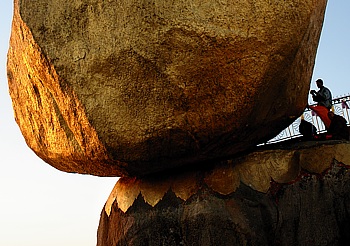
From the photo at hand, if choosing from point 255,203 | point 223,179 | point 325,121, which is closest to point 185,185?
point 223,179

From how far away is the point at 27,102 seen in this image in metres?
3.74

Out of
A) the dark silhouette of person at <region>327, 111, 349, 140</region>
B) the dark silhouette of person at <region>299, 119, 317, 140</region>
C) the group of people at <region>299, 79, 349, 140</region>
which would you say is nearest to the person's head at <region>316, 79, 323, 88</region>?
the group of people at <region>299, 79, 349, 140</region>

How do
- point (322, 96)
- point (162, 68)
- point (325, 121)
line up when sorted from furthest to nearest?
point (322, 96)
point (325, 121)
point (162, 68)

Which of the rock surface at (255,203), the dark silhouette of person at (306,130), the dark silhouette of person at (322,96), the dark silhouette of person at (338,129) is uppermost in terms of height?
the dark silhouette of person at (322,96)

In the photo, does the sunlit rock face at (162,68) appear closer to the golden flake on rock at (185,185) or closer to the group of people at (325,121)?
the golden flake on rock at (185,185)

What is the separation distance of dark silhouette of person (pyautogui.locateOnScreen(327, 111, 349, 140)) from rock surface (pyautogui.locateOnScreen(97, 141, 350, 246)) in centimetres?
45

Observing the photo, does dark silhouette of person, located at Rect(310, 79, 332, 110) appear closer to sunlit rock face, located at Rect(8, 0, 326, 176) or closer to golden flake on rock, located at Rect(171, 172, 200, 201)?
sunlit rock face, located at Rect(8, 0, 326, 176)

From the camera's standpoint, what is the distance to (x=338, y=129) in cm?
403

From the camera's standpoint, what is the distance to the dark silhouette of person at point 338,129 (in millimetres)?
3998

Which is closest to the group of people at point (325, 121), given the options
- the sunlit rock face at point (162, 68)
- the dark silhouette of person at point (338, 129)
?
the dark silhouette of person at point (338, 129)

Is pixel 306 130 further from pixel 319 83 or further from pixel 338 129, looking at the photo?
pixel 319 83

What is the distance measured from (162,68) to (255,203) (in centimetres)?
113

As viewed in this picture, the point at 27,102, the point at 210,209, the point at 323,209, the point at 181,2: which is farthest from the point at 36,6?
the point at 323,209

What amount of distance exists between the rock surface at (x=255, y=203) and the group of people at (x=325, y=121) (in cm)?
49
